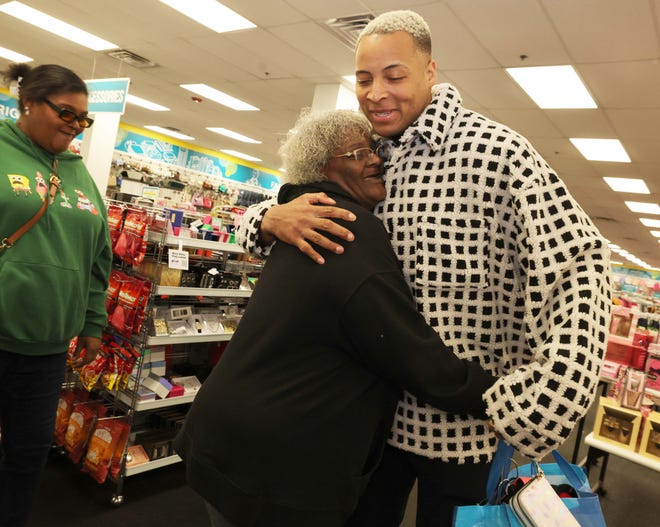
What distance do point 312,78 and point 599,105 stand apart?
371cm

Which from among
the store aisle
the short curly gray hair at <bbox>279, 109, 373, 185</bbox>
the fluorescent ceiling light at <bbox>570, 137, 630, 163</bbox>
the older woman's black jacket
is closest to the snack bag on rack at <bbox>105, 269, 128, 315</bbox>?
the store aisle

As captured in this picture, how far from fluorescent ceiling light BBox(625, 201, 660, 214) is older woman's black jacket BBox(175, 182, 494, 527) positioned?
12.2 m

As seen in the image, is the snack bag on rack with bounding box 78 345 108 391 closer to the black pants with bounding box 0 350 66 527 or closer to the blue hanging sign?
the black pants with bounding box 0 350 66 527

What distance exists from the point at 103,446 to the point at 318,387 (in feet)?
8.21

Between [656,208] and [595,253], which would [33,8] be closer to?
[595,253]

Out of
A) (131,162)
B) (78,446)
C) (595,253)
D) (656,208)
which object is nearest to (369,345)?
(595,253)

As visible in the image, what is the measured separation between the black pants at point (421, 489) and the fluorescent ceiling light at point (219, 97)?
321 inches

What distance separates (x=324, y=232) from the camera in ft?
3.45

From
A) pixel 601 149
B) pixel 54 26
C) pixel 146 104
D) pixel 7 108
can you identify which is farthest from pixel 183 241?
pixel 7 108

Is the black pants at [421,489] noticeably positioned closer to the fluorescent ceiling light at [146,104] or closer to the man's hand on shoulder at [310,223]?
the man's hand on shoulder at [310,223]

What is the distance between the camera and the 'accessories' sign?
5305mm

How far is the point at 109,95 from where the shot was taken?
18.0 ft

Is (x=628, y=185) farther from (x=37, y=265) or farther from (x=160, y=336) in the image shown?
(x=37, y=265)

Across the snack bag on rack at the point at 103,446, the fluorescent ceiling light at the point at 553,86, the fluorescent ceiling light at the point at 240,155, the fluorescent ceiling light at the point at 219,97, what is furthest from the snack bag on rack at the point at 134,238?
the fluorescent ceiling light at the point at 240,155
